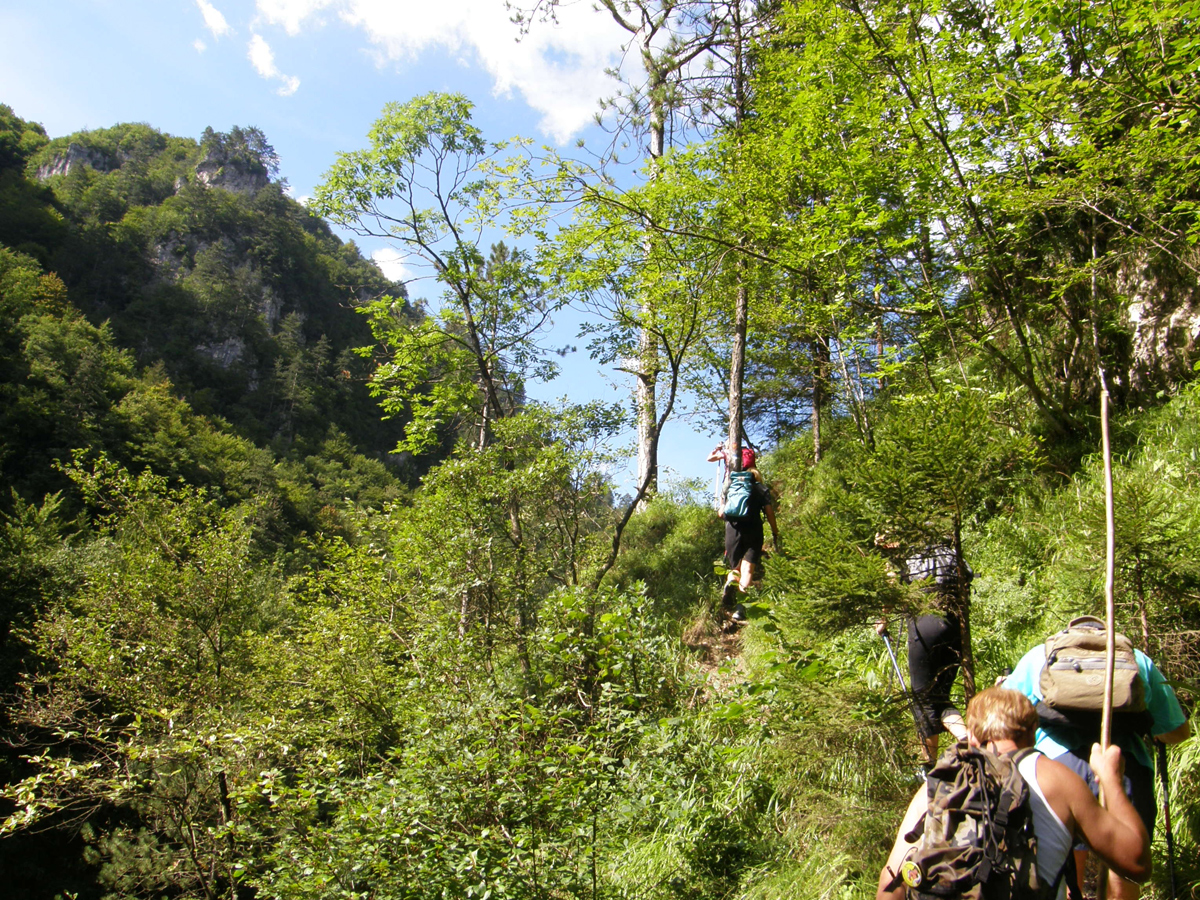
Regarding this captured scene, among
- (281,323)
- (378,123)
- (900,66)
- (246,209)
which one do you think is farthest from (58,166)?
(900,66)

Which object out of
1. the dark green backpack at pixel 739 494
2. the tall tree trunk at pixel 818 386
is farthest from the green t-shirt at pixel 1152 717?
the tall tree trunk at pixel 818 386

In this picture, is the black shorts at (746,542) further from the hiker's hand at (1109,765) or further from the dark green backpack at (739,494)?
the hiker's hand at (1109,765)

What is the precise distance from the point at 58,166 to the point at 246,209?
32.1m

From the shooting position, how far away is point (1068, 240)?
6.05 meters

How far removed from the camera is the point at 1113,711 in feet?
7.70

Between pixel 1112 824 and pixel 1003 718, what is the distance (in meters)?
0.39

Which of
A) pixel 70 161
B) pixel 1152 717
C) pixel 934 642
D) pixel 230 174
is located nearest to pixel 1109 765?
pixel 1152 717

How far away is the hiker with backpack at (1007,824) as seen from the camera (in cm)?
179

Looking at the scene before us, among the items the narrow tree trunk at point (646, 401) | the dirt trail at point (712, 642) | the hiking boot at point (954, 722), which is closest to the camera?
the hiking boot at point (954, 722)

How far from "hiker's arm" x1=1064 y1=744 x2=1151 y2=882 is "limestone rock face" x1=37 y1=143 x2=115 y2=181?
122 meters

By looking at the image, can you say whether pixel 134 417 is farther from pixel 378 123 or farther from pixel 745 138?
pixel 745 138

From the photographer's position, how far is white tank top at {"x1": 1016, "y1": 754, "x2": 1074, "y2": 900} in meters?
1.88

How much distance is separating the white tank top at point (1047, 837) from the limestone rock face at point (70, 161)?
122 m

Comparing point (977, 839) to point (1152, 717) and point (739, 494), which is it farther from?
point (739, 494)
